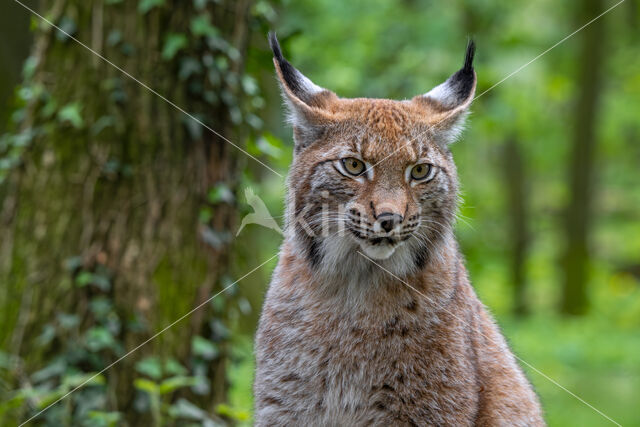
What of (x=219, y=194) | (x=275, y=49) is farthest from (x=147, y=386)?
(x=275, y=49)

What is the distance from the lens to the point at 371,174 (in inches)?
127

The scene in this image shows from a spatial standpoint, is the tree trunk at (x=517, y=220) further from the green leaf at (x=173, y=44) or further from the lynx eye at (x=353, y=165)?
the lynx eye at (x=353, y=165)

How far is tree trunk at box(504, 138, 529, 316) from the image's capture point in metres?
17.8

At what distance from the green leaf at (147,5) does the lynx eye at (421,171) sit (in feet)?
7.51

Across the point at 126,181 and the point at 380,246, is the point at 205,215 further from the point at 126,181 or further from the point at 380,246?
the point at 380,246

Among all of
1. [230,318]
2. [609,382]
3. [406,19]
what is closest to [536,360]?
[609,382]

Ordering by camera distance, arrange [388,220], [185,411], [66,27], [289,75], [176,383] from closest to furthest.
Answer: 1. [388,220]
2. [289,75]
3. [176,383]
4. [185,411]
5. [66,27]

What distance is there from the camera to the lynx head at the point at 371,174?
319 centimetres

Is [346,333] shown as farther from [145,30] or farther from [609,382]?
[609,382]

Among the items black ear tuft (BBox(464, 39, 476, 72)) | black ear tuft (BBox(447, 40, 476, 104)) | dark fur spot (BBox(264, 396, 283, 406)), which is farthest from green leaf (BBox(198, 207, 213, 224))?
black ear tuft (BBox(464, 39, 476, 72))

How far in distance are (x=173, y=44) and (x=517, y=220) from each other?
14417 mm

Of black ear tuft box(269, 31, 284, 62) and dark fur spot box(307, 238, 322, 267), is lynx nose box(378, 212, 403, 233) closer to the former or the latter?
dark fur spot box(307, 238, 322, 267)

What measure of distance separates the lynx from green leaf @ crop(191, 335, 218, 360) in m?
1.26

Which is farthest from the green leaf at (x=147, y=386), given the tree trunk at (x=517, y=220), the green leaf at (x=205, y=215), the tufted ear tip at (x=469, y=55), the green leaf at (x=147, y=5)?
the tree trunk at (x=517, y=220)
